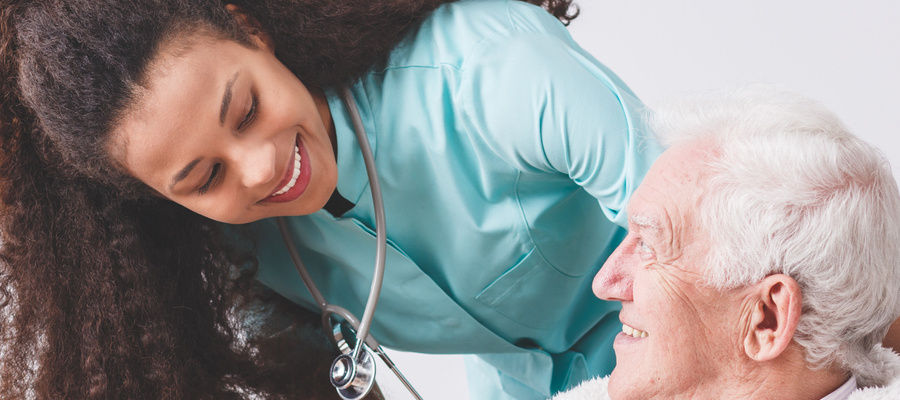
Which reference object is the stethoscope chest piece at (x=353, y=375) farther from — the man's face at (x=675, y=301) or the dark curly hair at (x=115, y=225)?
the man's face at (x=675, y=301)

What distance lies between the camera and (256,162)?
127cm

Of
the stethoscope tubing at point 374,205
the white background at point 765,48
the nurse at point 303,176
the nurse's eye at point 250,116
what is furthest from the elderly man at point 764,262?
the white background at point 765,48

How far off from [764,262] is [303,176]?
0.62 meters

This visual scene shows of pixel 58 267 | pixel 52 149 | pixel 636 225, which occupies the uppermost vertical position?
pixel 636 225

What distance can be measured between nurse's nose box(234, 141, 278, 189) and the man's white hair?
21.5 inches

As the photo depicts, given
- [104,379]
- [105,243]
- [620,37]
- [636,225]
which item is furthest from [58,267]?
[620,37]

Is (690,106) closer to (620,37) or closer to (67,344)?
(67,344)

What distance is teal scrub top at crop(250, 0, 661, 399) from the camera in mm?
1362

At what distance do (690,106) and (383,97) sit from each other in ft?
1.57

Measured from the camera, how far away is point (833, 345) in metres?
1.12

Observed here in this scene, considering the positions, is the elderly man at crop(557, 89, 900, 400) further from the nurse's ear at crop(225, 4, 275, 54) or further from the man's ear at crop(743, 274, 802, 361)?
the nurse's ear at crop(225, 4, 275, 54)

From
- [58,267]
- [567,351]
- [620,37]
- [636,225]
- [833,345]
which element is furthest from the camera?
[620,37]

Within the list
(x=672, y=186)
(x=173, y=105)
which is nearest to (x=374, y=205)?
(x=173, y=105)

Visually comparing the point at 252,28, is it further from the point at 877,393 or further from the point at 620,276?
the point at 877,393
